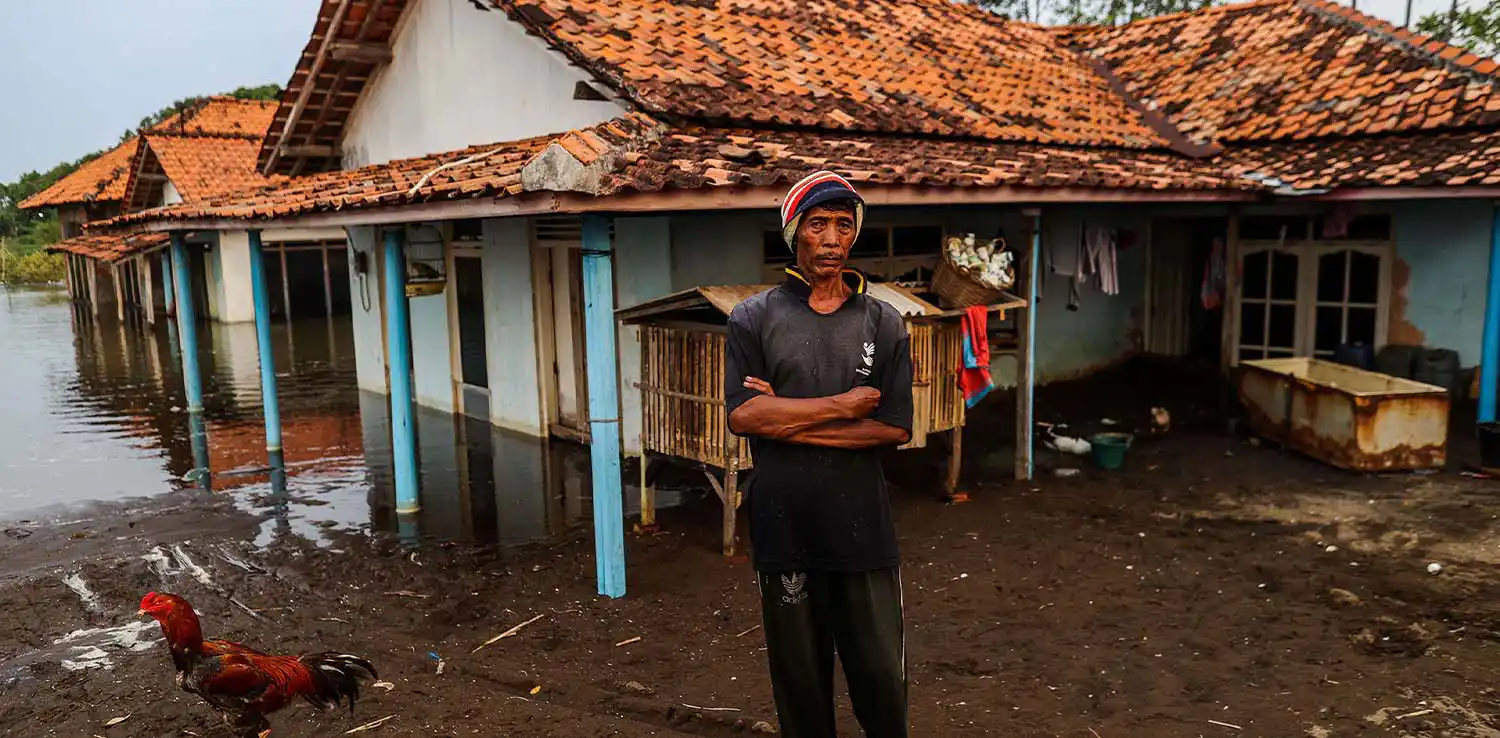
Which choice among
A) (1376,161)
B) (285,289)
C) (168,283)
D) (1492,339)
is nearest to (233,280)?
(285,289)

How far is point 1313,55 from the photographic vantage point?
1252 cm

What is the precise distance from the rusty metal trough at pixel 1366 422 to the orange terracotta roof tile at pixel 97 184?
94.1 feet

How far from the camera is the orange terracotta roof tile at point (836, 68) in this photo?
334 inches

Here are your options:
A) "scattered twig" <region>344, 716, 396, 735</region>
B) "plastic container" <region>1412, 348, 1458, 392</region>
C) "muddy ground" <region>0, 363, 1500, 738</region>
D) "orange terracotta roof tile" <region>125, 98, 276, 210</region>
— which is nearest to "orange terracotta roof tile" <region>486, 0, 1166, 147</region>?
"muddy ground" <region>0, 363, 1500, 738</region>

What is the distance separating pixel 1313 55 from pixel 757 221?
7.96 meters

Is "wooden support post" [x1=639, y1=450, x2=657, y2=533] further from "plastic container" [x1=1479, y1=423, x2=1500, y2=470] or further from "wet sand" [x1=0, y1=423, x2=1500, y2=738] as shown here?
"plastic container" [x1=1479, y1=423, x2=1500, y2=470]

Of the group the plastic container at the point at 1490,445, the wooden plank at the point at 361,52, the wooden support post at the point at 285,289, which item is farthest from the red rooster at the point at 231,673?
the wooden support post at the point at 285,289

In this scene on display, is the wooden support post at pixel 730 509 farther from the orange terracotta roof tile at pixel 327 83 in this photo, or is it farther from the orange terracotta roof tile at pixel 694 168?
the orange terracotta roof tile at pixel 327 83

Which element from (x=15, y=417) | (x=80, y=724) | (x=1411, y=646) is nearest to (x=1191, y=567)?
(x=1411, y=646)

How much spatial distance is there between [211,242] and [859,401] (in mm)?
24748

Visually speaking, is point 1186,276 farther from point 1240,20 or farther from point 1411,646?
point 1411,646

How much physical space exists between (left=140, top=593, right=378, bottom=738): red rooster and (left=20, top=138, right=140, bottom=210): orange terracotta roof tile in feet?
91.9

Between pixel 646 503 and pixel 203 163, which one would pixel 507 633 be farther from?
pixel 203 163

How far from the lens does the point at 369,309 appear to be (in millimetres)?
13273
